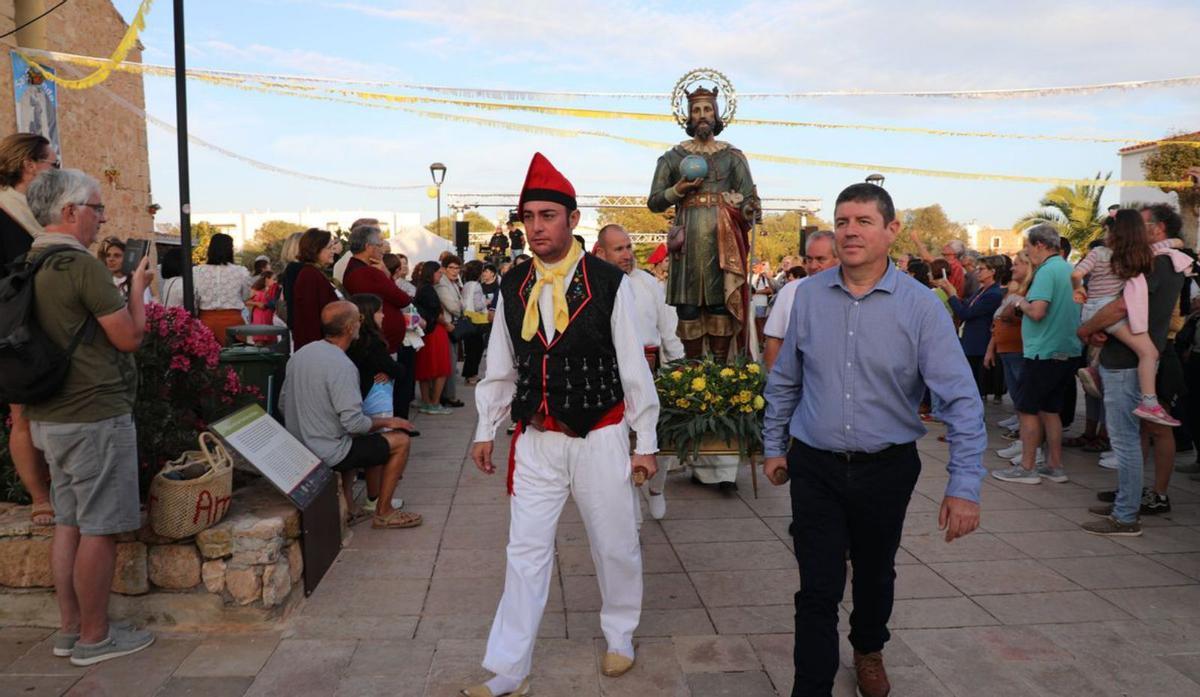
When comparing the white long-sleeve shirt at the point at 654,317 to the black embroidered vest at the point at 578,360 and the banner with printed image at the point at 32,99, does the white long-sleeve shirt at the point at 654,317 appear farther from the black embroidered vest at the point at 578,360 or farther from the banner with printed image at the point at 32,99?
the banner with printed image at the point at 32,99

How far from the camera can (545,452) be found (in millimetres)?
3357

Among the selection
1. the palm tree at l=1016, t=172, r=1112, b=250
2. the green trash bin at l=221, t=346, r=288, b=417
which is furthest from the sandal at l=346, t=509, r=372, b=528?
the palm tree at l=1016, t=172, r=1112, b=250

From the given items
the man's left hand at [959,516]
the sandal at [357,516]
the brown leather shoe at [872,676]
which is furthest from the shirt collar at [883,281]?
the sandal at [357,516]

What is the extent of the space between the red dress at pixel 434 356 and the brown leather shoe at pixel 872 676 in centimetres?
711

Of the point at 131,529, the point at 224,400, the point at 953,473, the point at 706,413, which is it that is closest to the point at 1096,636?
the point at 953,473

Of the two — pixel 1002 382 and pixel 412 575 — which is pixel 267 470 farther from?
pixel 1002 382

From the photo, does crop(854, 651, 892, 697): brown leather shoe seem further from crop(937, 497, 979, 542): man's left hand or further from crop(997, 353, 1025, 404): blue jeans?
crop(997, 353, 1025, 404): blue jeans

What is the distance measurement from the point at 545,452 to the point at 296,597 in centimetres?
170

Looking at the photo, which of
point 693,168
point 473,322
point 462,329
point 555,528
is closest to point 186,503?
point 555,528

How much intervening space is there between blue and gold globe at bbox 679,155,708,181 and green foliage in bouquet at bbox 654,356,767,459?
150cm

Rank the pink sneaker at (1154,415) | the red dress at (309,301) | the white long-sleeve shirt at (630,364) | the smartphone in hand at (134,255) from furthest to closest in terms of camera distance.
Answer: the red dress at (309,301)
the pink sneaker at (1154,415)
the smartphone in hand at (134,255)
the white long-sleeve shirt at (630,364)

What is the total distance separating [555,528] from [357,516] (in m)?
2.80

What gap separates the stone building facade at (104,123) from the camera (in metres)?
19.9

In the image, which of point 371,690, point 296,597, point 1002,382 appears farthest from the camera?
point 1002,382
